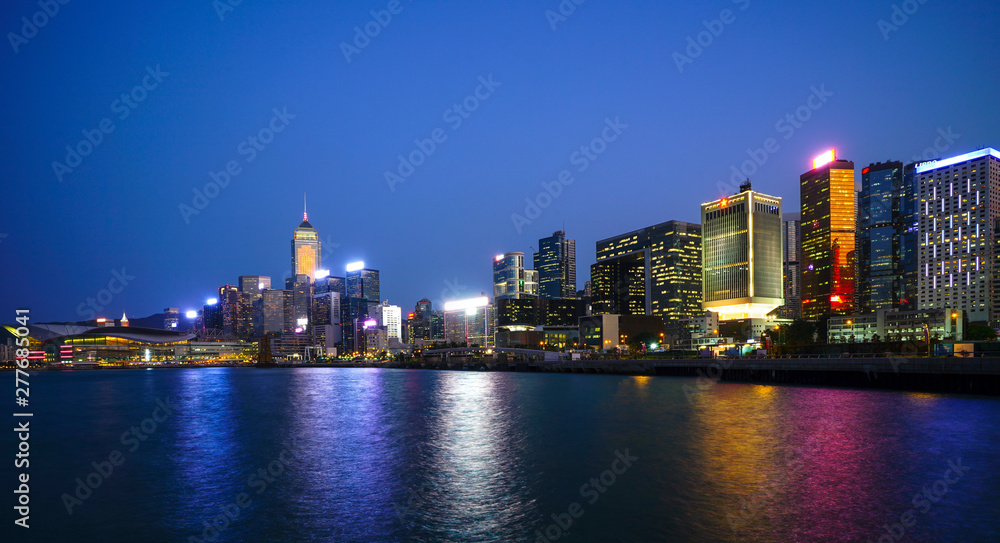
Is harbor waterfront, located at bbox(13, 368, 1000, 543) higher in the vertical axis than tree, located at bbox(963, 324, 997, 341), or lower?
higher

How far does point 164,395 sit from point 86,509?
69781 millimetres

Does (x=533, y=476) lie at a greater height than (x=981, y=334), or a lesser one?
greater

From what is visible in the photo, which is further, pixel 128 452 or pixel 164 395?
pixel 164 395

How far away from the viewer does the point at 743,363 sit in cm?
10044

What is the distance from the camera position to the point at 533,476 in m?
29.1

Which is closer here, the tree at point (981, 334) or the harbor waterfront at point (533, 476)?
the harbor waterfront at point (533, 476)

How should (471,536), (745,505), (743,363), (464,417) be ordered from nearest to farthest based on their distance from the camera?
(471,536)
(745,505)
(464,417)
(743,363)

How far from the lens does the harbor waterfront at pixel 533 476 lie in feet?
70.5

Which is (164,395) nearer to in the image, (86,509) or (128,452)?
(128,452)

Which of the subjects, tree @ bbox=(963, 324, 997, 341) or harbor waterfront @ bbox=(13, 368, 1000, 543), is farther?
tree @ bbox=(963, 324, 997, 341)

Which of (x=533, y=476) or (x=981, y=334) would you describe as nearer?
(x=533, y=476)

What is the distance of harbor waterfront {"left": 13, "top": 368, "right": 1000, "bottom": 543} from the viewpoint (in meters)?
21.5

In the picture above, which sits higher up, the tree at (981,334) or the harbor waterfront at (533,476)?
the harbor waterfront at (533,476)

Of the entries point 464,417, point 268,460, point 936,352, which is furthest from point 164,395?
point 936,352
